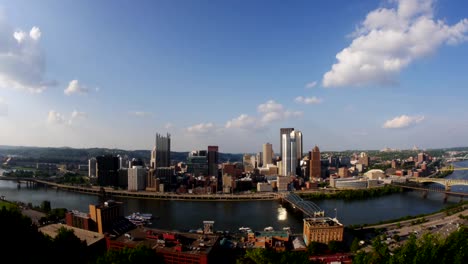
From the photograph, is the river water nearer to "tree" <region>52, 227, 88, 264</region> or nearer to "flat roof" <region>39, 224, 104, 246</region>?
"flat roof" <region>39, 224, 104, 246</region>

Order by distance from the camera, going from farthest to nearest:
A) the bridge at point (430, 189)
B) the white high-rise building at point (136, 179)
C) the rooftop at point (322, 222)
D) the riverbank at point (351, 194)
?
the white high-rise building at point (136, 179) → the bridge at point (430, 189) → the riverbank at point (351, 194) → the rooftop at point (322, 222)

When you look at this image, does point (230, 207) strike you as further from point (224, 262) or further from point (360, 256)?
point (360, 256)

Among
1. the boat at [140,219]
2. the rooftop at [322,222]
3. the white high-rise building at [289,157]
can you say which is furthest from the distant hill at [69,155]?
the rooftop at [322,222]

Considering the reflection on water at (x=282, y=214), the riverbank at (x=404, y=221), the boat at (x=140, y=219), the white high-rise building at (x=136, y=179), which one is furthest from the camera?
the white high-rise building at (x=136, y=179)

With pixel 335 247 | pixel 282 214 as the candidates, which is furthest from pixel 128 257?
pixel 282 214

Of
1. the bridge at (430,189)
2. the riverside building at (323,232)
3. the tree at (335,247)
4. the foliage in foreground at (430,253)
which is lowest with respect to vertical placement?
the bridge at (430,189)

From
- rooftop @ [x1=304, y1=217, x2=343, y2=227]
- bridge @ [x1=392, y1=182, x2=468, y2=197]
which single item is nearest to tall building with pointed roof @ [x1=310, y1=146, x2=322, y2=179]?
bridge @ [x1=392, y1=182, x2=468, y2=197]

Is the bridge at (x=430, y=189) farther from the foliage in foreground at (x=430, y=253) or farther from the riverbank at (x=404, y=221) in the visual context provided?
the foliage in foreground at (x=430, y=253)

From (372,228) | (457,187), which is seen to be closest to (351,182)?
(457,187)
